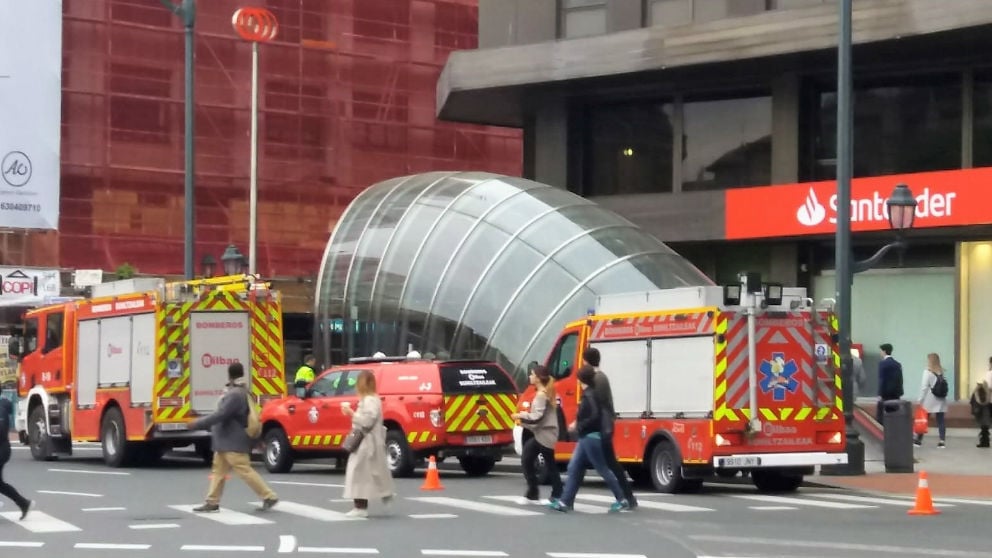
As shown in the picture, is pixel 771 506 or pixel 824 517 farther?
pixel 771 506

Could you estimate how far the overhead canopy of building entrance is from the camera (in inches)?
1200

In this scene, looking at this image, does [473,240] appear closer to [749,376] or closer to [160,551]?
[749,376]

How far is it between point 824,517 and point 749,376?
309cm

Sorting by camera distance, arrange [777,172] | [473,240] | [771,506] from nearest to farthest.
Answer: [771,506], [473,240], [777,172]

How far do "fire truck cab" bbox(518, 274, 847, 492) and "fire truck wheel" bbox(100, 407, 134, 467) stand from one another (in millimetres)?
8908

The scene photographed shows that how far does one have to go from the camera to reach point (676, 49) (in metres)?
34.2

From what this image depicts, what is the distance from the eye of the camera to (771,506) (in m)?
17.6

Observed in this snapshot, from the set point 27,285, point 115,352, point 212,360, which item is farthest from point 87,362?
point 27,285

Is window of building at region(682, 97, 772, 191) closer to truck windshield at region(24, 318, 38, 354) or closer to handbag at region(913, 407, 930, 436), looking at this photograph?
handbag at region(913, 407, 930, 436)

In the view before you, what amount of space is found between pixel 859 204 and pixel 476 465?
12647 millimetres

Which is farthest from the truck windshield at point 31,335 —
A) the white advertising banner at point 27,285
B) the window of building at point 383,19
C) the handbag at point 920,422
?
the window of building at point 383,19

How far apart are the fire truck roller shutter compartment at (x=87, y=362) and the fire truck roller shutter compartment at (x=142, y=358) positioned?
122 centimetres

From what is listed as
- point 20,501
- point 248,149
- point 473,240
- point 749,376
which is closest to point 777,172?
point 473,240

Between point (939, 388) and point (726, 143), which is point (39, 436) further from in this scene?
point (726, 143)
